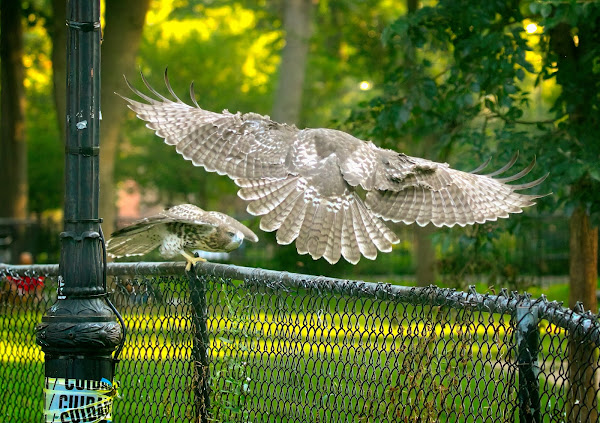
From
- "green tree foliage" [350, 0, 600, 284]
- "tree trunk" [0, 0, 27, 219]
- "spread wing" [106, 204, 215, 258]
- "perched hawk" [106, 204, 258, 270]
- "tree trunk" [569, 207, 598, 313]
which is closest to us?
"spread wing" [106, 204, 215, 258]

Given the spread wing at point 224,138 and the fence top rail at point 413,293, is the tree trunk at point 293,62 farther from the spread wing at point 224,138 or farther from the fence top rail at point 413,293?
the fence top rail at point 413,293

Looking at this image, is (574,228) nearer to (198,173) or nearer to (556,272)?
(556,272)

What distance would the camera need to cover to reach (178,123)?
6.76m

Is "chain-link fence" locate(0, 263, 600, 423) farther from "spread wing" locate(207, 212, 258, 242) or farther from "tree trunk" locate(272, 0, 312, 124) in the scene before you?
"tree trunk" locate(272, 0, 312, 124)

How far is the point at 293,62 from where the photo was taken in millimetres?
15289

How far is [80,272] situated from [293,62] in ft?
39.9

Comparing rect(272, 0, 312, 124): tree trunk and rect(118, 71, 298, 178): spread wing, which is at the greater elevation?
rect(272, 0, 312, 124): tree trunk

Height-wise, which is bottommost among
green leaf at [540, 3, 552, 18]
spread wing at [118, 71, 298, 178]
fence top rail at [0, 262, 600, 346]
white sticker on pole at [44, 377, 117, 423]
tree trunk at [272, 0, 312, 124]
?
white sticker on pole at [44, 377, 117, 423]

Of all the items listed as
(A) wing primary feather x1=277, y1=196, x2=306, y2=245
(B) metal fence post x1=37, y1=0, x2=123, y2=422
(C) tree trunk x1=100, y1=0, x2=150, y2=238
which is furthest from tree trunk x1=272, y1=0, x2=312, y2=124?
(B) metal fence post x1=37, y1=0, x2=123, y2=422

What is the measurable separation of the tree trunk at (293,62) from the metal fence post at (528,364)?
1228 centimetres

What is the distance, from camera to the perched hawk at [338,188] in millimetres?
5848

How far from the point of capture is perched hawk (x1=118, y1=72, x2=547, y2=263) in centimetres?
585

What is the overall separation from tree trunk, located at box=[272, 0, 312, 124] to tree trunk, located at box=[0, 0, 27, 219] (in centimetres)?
614

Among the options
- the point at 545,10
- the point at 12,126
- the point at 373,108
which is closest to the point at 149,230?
the point at 373,108
